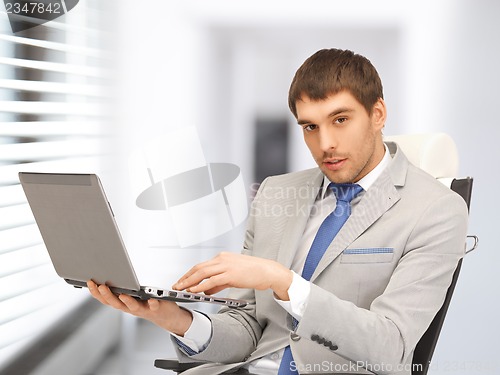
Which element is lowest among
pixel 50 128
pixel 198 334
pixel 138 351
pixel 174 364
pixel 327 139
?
pixel 138 351

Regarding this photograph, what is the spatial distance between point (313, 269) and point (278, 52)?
9.95 feet

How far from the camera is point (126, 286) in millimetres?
1560

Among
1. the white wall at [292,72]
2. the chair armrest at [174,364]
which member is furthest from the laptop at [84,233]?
the white wall at [292,72]

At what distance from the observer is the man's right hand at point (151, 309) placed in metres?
1.64

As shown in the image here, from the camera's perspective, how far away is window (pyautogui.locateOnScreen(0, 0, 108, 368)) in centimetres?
307

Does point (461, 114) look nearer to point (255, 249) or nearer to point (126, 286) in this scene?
point (255, 249)

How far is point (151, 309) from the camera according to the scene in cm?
172

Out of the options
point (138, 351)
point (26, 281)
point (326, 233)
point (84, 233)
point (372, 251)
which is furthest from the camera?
point (138, 351)

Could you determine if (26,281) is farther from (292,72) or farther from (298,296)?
(292,72)

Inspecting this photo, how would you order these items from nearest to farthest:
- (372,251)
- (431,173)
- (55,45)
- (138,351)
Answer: (372,251), (431,173), (55,45), (138,351)

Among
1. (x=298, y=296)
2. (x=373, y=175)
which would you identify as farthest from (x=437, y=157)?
(x=298, y=296)

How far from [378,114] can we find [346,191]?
0.75 feet

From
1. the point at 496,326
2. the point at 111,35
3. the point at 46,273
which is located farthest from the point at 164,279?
the point at 496,326

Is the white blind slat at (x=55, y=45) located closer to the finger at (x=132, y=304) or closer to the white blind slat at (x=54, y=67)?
the white blind slat at (x=54, y=67)
